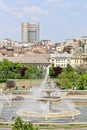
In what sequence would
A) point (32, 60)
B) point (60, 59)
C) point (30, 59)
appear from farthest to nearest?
point (60, 59), point (30, 59), point (32, 60)

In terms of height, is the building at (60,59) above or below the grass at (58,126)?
below

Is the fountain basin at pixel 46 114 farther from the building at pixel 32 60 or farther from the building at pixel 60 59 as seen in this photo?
the building at pixel 60 59

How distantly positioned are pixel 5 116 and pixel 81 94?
1906 cm

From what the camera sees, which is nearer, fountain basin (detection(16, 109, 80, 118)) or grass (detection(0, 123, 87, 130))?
grass (detection(0, 123, 87, 130))

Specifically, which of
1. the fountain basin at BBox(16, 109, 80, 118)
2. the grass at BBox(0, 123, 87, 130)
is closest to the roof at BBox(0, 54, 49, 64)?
the fountain basin at BBox(16, 109, 80, 118)

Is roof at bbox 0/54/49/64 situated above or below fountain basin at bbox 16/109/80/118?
below

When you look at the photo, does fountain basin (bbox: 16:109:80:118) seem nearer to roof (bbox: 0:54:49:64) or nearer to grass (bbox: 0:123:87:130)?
grass (bbox: 0:123:87:130)

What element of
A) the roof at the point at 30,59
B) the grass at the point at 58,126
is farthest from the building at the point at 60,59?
the grass at the point at 58,126

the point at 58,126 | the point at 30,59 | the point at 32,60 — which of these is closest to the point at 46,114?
the point at 58,126

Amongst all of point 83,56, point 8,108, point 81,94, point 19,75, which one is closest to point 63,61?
point 83,56

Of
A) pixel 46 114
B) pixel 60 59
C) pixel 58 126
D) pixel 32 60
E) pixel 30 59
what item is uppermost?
pixel 58 126

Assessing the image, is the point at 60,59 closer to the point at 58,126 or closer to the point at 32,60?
the point at 32,60

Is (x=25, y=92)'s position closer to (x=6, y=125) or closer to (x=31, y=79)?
(x=31, y=79)

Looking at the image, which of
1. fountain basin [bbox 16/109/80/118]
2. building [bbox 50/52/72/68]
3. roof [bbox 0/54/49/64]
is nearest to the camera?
fountain basin [bbox 16/109/80/118]
